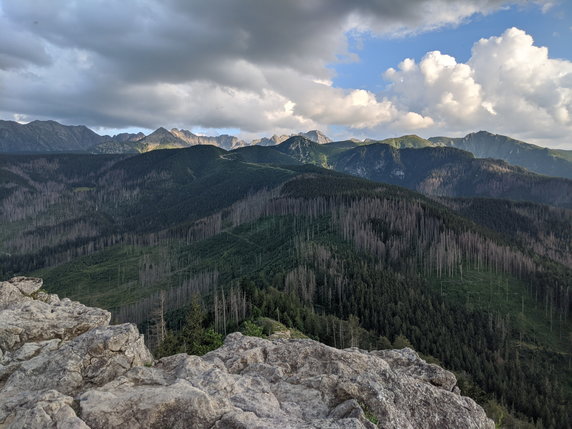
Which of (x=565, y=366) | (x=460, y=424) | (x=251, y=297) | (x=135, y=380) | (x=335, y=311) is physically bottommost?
(x=565, y=366)

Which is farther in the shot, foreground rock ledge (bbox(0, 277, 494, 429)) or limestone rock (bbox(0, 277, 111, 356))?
limestone rock (bbox(0, 277, 111, 356))

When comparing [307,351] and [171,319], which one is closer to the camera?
[307,351]

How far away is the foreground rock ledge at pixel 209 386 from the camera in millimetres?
20047

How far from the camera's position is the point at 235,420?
64.5ft

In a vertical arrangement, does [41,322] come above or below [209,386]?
below

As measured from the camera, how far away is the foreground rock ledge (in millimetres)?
20047

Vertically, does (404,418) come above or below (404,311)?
above

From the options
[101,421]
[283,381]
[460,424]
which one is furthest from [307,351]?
[101,421]

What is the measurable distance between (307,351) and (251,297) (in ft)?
389

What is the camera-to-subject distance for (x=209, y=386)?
23.6 m

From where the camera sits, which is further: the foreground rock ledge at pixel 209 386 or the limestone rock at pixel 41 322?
the limestone rock at pixel 41 322

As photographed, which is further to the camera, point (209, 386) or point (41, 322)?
point (41, 322)

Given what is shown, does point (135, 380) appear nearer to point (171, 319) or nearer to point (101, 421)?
point (101, 421)

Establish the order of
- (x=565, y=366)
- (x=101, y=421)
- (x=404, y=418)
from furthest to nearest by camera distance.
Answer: (x=565, y=366) → (x=404, y=418) → (x=101, y=421)
